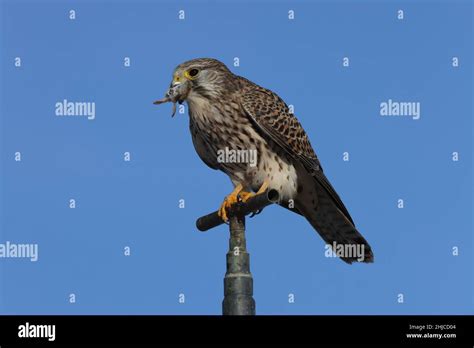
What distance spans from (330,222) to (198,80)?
208 centimetres

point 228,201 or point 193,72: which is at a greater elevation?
point 193,72

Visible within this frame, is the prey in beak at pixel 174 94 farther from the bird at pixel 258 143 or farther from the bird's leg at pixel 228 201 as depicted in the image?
the bird's leg at pixel 228 201

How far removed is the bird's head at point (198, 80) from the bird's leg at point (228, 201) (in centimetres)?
95

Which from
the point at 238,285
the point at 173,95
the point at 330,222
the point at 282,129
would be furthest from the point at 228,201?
the point at 238,285

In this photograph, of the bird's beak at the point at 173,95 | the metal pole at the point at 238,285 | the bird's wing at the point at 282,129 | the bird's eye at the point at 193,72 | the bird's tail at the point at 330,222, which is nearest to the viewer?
the metal pole at the point at 238,285

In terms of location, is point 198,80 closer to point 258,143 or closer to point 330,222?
point 258,143

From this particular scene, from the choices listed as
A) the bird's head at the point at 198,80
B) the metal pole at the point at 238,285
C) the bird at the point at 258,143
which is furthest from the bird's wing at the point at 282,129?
the metal pole at the point at 238,285

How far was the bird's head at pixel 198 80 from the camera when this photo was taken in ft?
23.1

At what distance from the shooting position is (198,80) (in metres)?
7.27

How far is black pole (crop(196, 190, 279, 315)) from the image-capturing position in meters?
4.43

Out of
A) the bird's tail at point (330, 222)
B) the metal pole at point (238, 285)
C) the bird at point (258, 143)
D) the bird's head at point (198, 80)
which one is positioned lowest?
the metal pole at point (238, 285)

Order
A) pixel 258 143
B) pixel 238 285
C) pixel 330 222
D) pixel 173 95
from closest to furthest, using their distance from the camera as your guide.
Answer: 1. pixel 238 285
2. pixel 173 95
3. pixel 258 143
4. pixel 330 222
